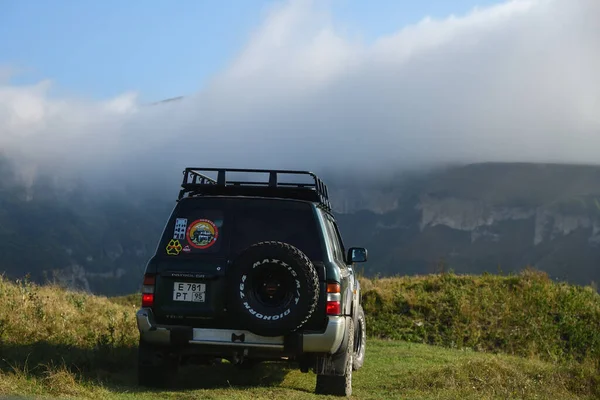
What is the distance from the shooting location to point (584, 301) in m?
19.5

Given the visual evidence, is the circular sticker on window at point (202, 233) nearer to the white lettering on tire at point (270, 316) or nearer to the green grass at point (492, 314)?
the white lettering on tire at point (270, 316)

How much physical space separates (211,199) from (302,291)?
1626 millimetres

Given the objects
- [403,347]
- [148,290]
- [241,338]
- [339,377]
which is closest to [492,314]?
[403,347]

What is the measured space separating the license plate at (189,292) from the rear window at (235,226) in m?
0.36

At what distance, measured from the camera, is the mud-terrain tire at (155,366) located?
8.05 metres

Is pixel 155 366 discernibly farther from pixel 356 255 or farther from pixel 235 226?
pixel 356 255

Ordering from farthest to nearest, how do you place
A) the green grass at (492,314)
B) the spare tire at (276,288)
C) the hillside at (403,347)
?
1. the green grass at (492,314)
2. the hillside at (403,347)
3. the spare tire at (276,288)

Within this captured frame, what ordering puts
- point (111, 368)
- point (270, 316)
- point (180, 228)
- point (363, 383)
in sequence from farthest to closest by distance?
1. point (363, 383)
2. point (111, 368)
3. point (180, 228)
4. point (270, 316)

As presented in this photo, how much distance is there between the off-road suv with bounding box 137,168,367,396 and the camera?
299 inches

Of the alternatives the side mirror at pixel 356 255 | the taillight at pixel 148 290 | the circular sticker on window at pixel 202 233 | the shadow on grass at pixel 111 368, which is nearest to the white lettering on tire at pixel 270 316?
the circular sticker on window at pixel 202 233

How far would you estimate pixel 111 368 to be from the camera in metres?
9.31

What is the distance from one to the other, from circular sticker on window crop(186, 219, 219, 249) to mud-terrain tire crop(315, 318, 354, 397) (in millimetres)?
1907

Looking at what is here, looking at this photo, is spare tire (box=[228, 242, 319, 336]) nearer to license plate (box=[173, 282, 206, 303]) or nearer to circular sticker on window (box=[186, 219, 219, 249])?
license plate (box=[173, 282, 206, 303])

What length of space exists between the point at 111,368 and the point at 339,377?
317 cm
